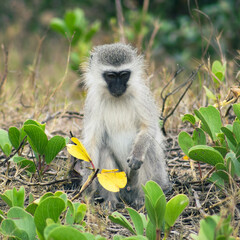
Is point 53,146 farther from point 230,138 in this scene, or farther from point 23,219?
point 230,138

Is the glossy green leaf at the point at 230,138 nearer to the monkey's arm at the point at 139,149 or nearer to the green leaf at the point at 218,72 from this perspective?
the monkey's arm at the point at 139,149

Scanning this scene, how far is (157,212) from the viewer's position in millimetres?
2912

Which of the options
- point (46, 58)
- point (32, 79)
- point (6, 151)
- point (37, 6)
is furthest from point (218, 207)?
point (37, 6)

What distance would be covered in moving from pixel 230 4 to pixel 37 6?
23.5ft

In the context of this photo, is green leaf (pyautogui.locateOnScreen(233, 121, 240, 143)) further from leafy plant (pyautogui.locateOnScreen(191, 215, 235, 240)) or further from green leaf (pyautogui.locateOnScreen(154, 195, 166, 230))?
leafy plant (pyautogui.locateOnScreen(191, 215, 235, 240))

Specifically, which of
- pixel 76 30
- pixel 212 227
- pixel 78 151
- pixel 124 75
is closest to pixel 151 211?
pixel 212 227

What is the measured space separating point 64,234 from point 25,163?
1878mm

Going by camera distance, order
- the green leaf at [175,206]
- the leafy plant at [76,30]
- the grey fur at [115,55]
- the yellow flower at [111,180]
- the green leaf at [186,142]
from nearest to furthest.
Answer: the green leaf at [175,206] < the yellow flower at [111,180] < the green leaf at [186,142] < the grey fur at [115,55] < the leafy plant at [76,30]

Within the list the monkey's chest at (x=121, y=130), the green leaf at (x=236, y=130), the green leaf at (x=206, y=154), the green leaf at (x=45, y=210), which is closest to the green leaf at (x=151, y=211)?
the green leaf at (x=45, y=210)

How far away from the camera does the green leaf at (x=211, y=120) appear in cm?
382

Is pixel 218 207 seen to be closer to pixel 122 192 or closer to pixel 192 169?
pixel 192 169

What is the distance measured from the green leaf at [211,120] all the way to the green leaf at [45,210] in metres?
1.60

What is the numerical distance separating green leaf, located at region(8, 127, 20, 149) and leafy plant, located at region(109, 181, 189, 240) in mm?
1591

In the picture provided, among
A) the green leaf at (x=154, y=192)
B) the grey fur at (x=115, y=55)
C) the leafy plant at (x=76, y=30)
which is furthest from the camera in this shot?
the leafy plant at (x=76, y=30)
